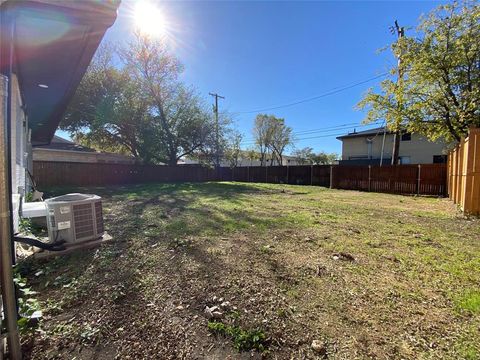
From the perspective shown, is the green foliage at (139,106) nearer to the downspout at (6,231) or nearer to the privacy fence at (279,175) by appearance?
the privacy fence at (279,175)

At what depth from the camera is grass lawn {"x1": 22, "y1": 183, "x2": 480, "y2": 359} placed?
1611 mm

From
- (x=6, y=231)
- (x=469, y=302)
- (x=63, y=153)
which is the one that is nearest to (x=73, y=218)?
(x=6, y=231)

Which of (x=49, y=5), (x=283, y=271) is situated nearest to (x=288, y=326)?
(x=283, y=271)

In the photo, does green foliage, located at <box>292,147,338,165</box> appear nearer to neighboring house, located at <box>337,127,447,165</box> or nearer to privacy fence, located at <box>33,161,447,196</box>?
neighboring house, located at <box>337,127,447,165</box>

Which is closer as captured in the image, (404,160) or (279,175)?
(279,175)

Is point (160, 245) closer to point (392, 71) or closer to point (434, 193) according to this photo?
point (434, 193)

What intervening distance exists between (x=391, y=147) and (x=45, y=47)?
24058 mm

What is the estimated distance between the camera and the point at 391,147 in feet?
69.1

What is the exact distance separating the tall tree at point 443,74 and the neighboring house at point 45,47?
11707 mm

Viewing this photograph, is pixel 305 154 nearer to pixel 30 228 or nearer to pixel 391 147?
pixel 391 147

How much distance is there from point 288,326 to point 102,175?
1649 cm

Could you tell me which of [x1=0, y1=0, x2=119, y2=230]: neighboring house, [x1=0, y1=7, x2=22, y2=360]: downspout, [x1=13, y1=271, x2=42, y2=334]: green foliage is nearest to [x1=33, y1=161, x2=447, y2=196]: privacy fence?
[x1=0, y1=0, x2=119, y2=230]: neighboring house

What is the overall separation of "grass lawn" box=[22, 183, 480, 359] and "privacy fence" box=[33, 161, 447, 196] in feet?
27.1

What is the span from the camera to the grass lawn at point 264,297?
5.29 feet
